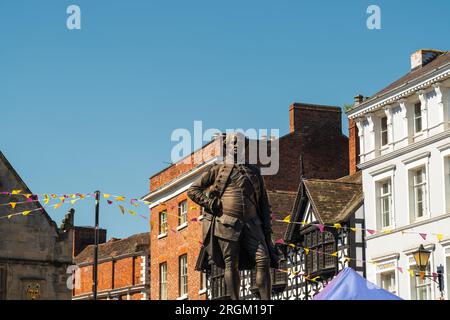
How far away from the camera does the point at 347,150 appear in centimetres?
5597

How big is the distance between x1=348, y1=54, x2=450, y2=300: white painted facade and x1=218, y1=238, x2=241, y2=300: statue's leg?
21.8 meters

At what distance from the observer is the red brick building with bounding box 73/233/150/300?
206ft

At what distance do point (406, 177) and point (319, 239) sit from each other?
200 inches

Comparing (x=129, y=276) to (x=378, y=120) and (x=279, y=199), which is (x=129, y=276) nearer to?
(x=279, y=199)

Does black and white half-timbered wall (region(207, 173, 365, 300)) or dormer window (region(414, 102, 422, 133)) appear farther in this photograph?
black and white half-timbered wall (region(207, 173, 365, 300))

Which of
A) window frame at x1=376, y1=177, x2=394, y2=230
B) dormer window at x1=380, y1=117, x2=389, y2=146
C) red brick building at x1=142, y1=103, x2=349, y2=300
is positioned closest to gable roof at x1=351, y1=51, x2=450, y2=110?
dormer window at x1=380, y1=117, x2=389, y2=146

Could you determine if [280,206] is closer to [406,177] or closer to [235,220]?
[406,177]

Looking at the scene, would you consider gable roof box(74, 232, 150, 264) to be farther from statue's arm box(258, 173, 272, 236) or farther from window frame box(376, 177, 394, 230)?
statue's arm box(258, 173, 272, 236)

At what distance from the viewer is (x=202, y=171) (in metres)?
53.7

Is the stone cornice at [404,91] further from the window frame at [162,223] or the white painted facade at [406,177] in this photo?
the window frame at [162,223]

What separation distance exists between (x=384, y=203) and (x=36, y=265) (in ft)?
49.7
